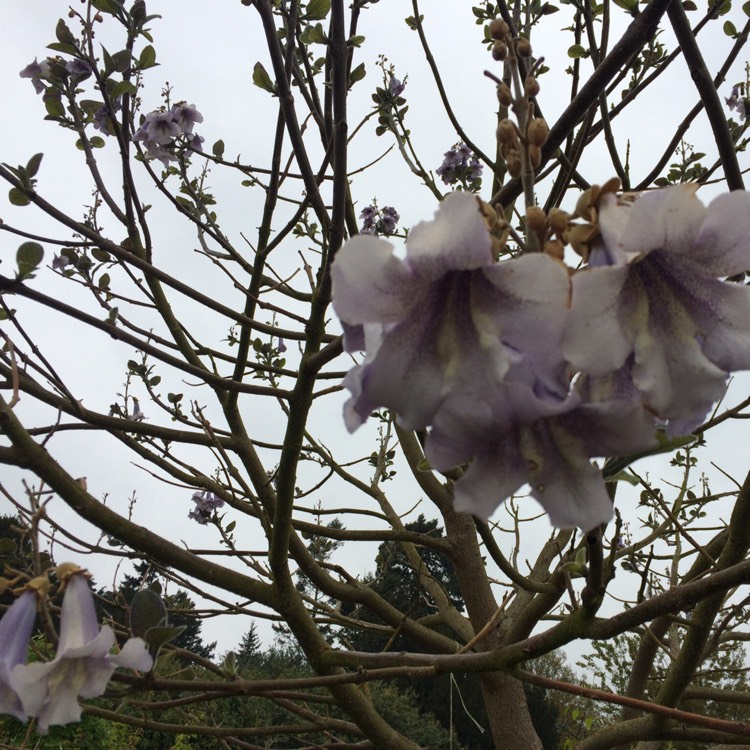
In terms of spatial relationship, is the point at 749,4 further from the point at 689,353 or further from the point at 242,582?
the point at 242,582

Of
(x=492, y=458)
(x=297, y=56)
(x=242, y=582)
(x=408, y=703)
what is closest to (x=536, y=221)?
(x=492, y=458)

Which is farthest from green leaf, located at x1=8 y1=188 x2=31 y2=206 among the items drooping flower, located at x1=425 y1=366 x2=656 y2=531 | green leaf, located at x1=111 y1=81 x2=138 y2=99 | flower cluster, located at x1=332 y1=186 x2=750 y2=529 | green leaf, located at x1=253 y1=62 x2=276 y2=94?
drooping flower, located at x1=425 y1=366 x2=656 y2=531

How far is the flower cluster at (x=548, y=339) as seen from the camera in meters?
0.64

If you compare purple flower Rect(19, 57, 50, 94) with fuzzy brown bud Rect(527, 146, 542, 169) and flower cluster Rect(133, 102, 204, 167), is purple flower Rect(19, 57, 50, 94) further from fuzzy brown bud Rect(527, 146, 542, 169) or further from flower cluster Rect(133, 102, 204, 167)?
fuzzy brown bud Rect(527, 146, 542, 169)

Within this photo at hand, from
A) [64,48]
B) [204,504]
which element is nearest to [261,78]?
[64,48]

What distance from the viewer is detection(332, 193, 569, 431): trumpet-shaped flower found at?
0.64 meters

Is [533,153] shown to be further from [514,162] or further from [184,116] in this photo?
[184,116]

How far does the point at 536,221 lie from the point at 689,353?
224 millimetres

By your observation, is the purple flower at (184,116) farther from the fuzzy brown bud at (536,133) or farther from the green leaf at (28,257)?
the fuzzy brown bud at (536,133)

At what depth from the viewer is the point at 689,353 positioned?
27.2 inches

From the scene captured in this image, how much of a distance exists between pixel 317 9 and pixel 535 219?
1.77 metres

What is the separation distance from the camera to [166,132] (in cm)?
320

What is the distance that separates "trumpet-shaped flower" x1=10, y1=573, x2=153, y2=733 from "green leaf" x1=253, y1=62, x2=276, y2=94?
1.75 meters

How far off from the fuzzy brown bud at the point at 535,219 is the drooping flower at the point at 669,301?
2.8 inches
